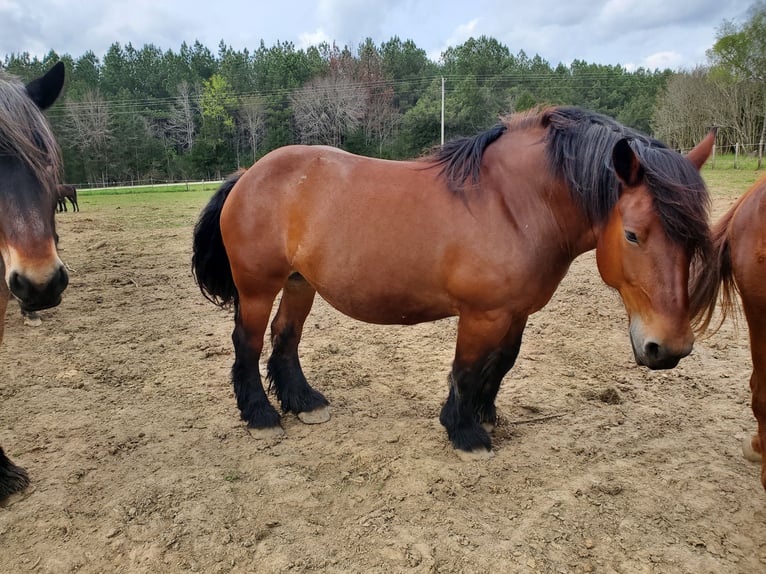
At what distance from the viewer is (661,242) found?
6.70 ft

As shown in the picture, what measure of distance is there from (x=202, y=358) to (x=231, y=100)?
5414 centimetres

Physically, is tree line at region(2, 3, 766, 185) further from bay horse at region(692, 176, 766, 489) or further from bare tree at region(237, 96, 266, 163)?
bay horse at region(692, 176, 766, 489)

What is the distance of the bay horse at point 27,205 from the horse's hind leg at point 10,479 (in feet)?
3.89

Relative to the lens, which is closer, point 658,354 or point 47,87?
point 658,354

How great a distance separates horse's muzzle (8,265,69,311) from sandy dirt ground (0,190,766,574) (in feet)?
3.87

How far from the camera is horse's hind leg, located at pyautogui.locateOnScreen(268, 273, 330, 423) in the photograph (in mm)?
3389

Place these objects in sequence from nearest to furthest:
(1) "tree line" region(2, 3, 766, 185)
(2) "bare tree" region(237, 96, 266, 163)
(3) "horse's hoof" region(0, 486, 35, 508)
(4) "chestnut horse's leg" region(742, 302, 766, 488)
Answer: (4) "chestnut horse's leg" region(742, 302, 766, 488) → (3) "horse's hoof" region(0, 486, 35, 508) → (1) "tree line" region(2, 3, 766, 185) → (2) "bare tree" region(237, 96, 266, 163)

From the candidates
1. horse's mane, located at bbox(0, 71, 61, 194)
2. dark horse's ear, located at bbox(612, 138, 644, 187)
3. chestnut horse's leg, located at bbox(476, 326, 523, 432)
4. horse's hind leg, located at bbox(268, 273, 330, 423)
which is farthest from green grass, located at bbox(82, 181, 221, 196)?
dark horse's ear, located at bbox(612, 138, 644, 187)

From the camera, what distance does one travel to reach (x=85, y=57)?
2653 inches

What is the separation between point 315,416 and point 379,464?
0.74 m

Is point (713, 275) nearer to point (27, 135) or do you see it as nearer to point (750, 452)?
point (750, 452)

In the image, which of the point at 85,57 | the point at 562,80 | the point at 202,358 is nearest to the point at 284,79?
the point at 85,57

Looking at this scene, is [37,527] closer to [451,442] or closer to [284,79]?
[451,442]

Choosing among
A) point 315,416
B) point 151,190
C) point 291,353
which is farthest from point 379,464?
point 151,190
